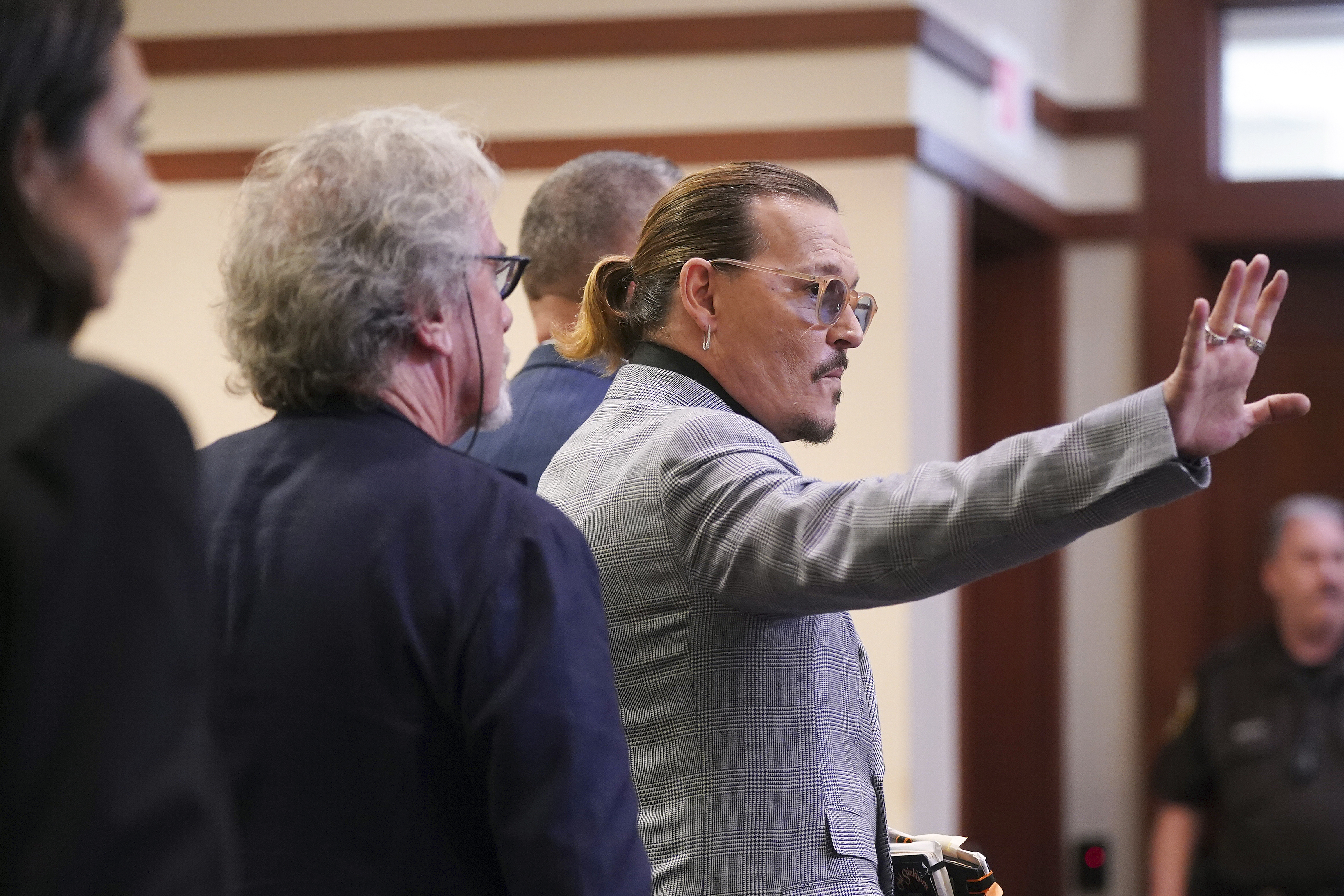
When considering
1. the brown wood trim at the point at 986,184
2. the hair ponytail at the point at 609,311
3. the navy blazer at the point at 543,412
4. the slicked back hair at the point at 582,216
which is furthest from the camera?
the brown wood trim at the point at 986,184

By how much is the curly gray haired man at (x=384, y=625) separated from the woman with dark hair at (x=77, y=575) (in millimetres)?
371

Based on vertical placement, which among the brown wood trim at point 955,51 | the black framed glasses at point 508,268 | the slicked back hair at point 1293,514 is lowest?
the slicked back hair at point 1293,514

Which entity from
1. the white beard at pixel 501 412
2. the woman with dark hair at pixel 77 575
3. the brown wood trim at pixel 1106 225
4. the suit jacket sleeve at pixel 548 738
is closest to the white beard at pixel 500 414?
the white beard at pixel 501 412

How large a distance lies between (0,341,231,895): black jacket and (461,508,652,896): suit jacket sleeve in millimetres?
398

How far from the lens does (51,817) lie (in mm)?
655

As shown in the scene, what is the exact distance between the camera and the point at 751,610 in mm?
1359

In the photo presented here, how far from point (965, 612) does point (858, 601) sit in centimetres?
310

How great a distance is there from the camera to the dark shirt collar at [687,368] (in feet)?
5.09

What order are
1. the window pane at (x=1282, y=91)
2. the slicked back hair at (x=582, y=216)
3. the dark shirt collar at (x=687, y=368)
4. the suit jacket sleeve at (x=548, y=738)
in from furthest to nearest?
the window pane at (x=1282, y=91) < the slicked back hair at (x=582, y=216) < the dark shirt collar at (x=687, y=368) < the suit jacket sleeve at (x=548, y=738)

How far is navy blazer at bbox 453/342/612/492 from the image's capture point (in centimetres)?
206

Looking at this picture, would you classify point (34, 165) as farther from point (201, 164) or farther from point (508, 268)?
point (201, 164)

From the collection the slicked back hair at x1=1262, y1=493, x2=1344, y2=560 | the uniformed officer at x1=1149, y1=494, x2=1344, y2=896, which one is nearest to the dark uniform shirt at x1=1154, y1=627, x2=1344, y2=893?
the uniformed officer at x1=1149, y1=494, x2=1344, y2=896

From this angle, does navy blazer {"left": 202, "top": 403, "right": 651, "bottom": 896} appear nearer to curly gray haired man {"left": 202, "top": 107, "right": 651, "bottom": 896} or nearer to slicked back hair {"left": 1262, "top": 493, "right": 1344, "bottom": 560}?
curly gray haired man {"left": 202, "top": 107, "right": 651, "bottom": 896}

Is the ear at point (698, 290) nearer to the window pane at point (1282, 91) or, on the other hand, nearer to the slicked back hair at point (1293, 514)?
the slicked back hair at point (1293, 514)
